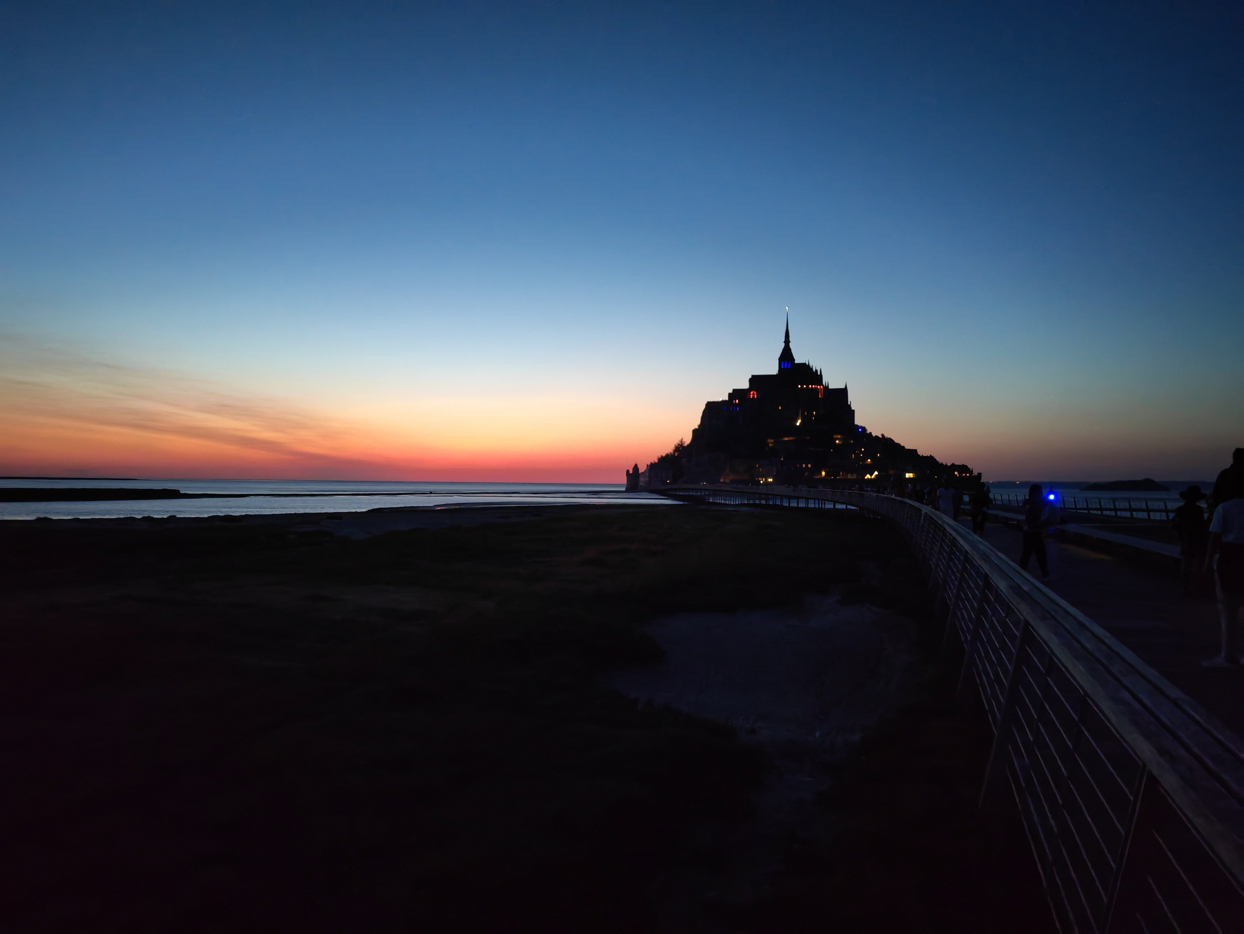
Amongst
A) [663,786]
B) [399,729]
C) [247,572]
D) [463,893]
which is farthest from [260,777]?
[247,572]

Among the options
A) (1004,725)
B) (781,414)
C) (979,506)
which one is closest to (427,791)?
(1004,725)

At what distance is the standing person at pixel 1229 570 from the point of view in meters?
5.84

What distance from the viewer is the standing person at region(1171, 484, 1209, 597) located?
9.40 meters

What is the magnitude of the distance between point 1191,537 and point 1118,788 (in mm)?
7548

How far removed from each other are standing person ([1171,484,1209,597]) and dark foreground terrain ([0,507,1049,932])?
145 inches

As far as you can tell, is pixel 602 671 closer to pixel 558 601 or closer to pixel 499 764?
pixel 499 764

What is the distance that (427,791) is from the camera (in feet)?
15.8

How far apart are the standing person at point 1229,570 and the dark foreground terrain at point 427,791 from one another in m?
2.32

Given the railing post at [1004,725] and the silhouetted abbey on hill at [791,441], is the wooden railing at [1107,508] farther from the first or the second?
the silhouetted abbey on hill at [791,441]

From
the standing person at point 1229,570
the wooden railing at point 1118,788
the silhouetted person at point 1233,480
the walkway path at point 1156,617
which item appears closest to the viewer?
the wooden railing at point 1118,788

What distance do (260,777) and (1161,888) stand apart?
18.1 feet

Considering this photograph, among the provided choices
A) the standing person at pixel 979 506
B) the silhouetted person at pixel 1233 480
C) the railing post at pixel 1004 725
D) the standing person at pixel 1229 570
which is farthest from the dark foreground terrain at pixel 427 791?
the standing person at pixel 979 506

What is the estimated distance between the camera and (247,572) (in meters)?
15.2

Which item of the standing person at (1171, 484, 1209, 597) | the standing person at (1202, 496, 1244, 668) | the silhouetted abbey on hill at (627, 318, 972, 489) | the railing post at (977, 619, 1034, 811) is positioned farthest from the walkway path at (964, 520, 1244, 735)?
the silhouetted abbey on hill at (627, 318, 972, 489)
